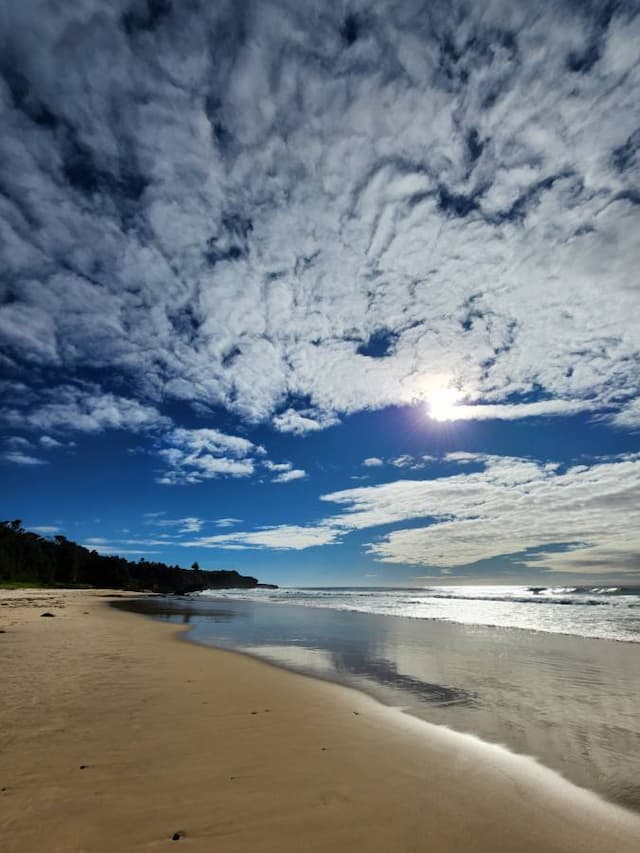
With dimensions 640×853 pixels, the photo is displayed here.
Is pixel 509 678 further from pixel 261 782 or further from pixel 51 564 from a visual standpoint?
pixel 51 564

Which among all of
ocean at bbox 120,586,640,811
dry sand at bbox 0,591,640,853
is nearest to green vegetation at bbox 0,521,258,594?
ocean at bbox 120,586,640,811

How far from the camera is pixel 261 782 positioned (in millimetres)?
5383

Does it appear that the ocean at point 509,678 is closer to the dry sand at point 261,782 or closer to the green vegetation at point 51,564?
the dry sand at point 261,782

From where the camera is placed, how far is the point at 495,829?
180 inches

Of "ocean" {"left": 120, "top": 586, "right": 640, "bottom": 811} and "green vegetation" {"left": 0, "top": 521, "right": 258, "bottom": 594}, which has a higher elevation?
"green vegetation" {"left": 0, "top": 521, "right": 258, "bottom": 594}

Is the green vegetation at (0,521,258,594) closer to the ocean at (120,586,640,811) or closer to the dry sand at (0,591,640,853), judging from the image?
the ocean at (120,586,640,811)

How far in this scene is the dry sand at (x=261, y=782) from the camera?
14.0ft

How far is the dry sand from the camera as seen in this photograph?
168 inches

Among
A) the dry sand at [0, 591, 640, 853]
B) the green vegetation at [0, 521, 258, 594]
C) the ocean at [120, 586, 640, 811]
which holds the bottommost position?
the dry sand at [0, 591, 640, 853]

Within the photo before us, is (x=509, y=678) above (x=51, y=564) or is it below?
below

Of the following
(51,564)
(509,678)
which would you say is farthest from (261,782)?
(51,564)

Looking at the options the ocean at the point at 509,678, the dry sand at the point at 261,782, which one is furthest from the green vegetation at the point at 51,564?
the dry sand at the point at 261,782

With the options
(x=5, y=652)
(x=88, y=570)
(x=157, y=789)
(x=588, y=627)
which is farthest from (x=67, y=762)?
(x=88, y=570)

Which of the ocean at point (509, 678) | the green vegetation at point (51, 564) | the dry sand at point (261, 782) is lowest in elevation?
the dry sand at point (261, 782)
